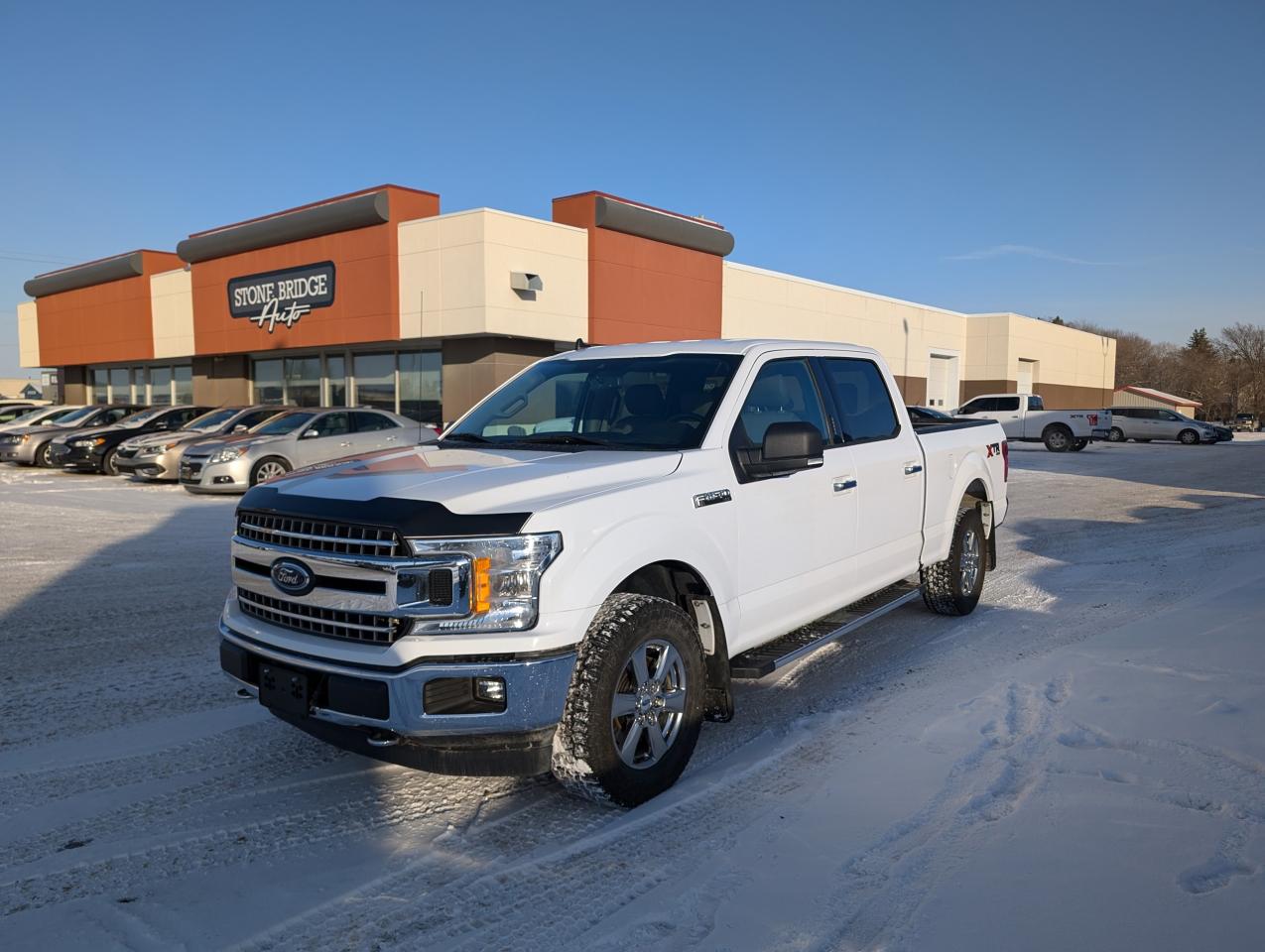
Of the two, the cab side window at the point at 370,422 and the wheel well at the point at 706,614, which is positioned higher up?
the cab side window at the point at 370,422

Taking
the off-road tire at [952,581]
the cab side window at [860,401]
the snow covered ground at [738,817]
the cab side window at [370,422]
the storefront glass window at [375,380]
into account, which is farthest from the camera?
the storefront glass window at [375,380]

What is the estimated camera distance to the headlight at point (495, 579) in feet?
10.6

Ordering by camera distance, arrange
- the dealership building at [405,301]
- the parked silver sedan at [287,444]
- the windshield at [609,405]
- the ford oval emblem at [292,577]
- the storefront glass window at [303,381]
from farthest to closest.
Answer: the storefront glass window at [303,381]
the dealership building at [405,301]
the parked silver sedan at [287,444]
the windshield at [609,405]
the ford oval emblem at [292,577]

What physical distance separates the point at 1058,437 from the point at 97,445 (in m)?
27.9

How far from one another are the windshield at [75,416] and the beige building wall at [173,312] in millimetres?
8450

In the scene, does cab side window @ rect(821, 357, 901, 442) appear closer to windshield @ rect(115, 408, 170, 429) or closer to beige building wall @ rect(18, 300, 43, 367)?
windshield @ rect(115, 408, 170, 429)

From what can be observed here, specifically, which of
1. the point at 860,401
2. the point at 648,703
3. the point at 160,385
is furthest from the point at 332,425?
the point at 160,385

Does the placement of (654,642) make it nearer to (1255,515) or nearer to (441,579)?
(441,579)

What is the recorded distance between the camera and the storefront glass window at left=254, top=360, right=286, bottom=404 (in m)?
30.9

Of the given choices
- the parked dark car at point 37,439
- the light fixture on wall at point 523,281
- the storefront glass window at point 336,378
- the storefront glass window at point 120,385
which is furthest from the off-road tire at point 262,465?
the storefront glass window at point 120,385

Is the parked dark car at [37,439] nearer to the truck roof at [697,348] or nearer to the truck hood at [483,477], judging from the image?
the truck roof at [697,348]

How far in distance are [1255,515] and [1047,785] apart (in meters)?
11.1

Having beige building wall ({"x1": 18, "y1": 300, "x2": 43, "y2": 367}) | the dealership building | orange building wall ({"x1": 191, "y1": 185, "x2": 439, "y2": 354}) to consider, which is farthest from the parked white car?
beige building wall ({"x1": 18, "y1": 300, "x2": 43, "y2": 367})

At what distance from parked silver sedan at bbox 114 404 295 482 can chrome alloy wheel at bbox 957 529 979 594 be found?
13.2 metres
